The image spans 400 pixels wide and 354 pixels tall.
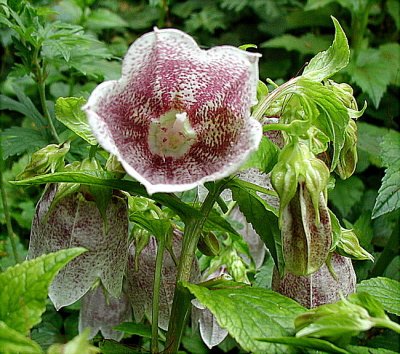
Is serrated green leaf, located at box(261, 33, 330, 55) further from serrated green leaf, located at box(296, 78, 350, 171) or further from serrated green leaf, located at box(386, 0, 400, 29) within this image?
serrated green leaf, located at box(296, 78, 350, 171)

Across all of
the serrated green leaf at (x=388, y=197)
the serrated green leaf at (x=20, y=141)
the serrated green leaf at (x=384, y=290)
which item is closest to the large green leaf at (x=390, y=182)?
the serrated green leaf at (x=388, y=197)

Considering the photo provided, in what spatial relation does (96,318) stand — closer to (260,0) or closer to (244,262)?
(244,262)

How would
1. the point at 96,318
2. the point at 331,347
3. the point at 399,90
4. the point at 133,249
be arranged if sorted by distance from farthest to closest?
the point at 399,90 → the point at 96,318 → the point at 133,249 → the point at 331,347

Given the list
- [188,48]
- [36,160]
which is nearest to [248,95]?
[188,48]

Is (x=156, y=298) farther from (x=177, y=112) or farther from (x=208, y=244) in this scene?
(x=177, y=112)

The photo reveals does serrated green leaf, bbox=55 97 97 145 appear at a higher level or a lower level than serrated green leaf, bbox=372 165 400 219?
higher

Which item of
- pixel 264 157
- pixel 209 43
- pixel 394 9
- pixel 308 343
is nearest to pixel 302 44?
pixel 394 9

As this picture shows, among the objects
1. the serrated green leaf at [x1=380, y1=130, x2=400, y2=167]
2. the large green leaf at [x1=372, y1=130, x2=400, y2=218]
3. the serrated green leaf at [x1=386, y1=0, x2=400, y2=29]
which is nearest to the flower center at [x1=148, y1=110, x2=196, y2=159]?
the large green leaf at [x1=372, y1=130, x2=400, y2=218]
